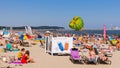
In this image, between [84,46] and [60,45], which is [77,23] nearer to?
[84,46]

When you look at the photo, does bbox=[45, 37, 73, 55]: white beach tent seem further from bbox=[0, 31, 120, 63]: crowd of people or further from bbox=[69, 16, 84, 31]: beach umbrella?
bbox=[69, 16, 84, 31]: beach umbrella

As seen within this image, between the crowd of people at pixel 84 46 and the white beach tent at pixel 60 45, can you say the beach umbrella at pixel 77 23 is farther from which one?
the white beach tent at pixel 60 45

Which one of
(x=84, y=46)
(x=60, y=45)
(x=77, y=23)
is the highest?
(x=77, y=23)

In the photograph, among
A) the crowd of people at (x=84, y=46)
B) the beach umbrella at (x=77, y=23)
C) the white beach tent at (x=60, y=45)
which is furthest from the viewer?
the beach umbrella at (x=77, y=23)

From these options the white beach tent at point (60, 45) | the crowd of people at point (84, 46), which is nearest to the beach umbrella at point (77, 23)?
the crowd of people at point (84, 46)

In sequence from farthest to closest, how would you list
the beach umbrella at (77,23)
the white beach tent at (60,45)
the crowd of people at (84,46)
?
1. the beach umbrella at (77,23)
2. the white beach tent at (60,45)
3. the crowd of people at (84,46)

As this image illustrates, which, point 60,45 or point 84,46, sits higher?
point 60,45

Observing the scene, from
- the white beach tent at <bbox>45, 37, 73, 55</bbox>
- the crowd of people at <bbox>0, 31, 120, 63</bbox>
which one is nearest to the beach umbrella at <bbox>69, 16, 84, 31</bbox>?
the crowd of people at <bbox>0, 31, 120, 63</bbox>

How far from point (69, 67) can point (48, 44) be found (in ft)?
18.1

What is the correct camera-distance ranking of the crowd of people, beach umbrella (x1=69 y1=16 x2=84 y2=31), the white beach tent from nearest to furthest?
the crowd of people → the white beach tent → beach umbrella (x1=69 y1=16 x2=84 y2=31)

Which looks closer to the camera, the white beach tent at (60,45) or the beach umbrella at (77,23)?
the white beach tent at (60,45)

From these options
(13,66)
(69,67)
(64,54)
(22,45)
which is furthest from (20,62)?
(22,45)

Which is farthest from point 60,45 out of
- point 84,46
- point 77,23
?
point 77,23

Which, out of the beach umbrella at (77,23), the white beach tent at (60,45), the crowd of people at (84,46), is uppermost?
the beach umbrella at (77,23)
